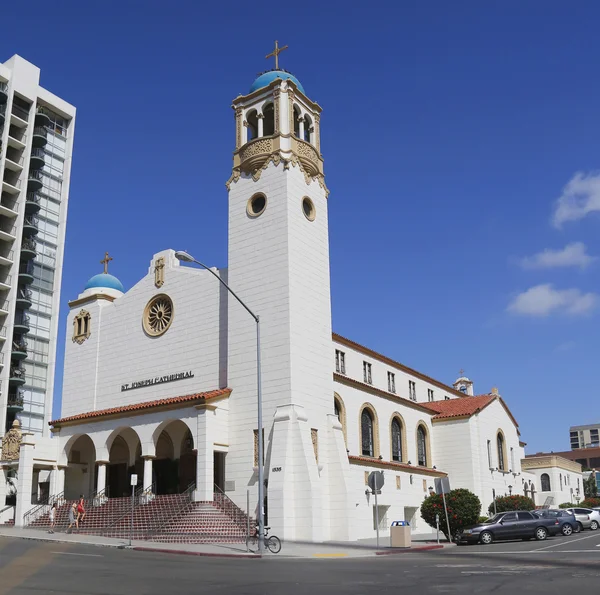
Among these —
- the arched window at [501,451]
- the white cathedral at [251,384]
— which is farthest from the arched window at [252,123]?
the arched window at [501,451]

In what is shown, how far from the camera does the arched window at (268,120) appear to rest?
4234 cm

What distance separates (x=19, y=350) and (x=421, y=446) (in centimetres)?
3917

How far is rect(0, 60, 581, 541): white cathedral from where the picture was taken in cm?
3462

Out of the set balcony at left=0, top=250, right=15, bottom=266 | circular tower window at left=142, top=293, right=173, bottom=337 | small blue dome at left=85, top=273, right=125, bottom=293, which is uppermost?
balcony at left=0, top=250, right=15, bottom=266

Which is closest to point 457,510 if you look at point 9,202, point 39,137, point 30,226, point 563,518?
point 563,518

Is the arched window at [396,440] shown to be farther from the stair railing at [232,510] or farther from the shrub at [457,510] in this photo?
the stair railing at [232,510]

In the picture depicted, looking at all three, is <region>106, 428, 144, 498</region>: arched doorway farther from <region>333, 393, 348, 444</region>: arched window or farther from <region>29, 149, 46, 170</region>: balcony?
<region>29, 149, 46, 170</region>: balcony

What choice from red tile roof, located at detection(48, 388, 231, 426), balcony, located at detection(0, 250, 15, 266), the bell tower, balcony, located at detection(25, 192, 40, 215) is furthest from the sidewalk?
balcony, located at detection(25, 192, 40, 215)

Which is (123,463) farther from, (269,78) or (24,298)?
(24,298)

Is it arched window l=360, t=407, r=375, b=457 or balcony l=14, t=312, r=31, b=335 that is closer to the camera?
arched window l=360, t=407, r=375, b=457

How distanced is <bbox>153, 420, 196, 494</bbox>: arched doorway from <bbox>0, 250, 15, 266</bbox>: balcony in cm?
3511

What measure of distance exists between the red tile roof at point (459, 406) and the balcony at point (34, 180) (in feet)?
147

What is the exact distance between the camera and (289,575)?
1655cm

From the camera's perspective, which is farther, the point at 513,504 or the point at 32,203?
the point at 32,203
